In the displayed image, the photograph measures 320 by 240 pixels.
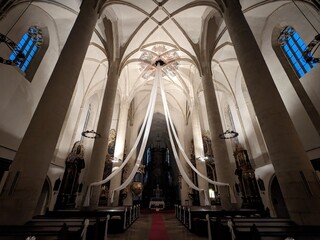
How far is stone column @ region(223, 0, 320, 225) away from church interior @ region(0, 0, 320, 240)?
0.9 inches

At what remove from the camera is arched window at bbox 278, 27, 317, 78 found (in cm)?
748

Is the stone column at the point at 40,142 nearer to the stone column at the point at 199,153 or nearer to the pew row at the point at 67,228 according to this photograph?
the pew row at the point at 67,228

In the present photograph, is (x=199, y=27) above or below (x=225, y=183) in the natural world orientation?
above

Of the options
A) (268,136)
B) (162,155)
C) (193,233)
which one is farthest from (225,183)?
(162,155)

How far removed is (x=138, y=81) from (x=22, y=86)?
9501mm

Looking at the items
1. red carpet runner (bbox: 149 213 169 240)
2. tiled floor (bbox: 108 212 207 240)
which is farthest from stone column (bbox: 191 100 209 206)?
red carpet runner (bbox: 149 213 169 240)

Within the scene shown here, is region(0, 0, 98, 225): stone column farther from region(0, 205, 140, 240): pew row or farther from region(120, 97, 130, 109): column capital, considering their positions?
region(120, 97, 130, 109): column capital

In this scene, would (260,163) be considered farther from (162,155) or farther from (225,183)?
(162,155)

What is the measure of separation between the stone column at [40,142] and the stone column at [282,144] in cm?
532

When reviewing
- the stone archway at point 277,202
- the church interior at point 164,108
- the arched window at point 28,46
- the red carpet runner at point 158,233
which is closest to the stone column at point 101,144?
the church interior at point 164,108

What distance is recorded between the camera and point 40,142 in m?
3.46

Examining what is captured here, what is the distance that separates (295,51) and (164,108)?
7786 millimetres

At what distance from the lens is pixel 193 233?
17.5 feet

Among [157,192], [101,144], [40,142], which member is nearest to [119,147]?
[101,144]
